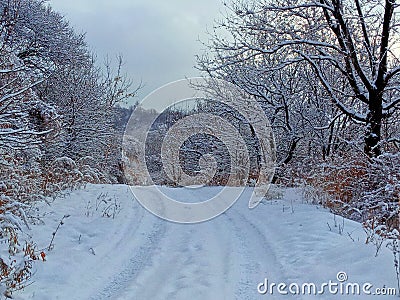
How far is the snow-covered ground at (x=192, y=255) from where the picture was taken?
431 cm

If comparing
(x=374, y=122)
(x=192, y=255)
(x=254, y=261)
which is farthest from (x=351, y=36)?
(x=192, y=255)

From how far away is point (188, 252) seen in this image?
5867 millimetres

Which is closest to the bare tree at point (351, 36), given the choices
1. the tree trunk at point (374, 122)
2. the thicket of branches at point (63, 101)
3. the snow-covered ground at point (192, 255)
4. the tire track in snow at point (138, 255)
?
the tree trunk at point (374, 122)

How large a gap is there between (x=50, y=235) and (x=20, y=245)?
658 millimetres

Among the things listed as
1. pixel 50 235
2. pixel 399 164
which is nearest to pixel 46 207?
pixel 50 235

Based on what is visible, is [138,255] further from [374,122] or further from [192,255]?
[374,122]

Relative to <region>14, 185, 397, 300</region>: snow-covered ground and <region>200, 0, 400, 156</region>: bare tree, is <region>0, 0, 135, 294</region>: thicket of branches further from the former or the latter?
<region>200, 0, 400, 156</region>: bare tree

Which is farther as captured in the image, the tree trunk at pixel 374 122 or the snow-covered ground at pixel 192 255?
the tree trunk at pixel 374 122

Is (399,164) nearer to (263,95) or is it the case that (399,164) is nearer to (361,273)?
(361,273)

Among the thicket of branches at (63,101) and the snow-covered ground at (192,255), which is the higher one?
the thicket of branches at (63,101)

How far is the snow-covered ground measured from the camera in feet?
14.1

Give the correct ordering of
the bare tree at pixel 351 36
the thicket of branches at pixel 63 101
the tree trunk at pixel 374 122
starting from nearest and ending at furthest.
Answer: the bare tree at pixel 351 36, the tree trunk at pixel 374 122, the thicket of branches at pixel 63 101

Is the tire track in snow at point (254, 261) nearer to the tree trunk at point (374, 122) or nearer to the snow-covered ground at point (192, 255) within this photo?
the snow-covered ground at point (192, 255)

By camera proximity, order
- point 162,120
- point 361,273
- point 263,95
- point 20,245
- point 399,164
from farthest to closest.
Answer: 1. point 162,120
2. point 263,95
3. point 399,164
4. point 20,245
5. point 361,273
